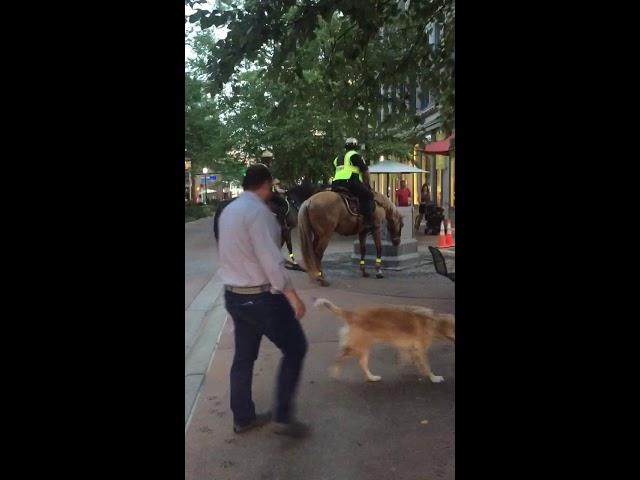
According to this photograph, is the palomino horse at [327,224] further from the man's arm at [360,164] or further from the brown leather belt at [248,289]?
the brown leather belt at [248,289]

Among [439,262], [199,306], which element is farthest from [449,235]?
[199,306]

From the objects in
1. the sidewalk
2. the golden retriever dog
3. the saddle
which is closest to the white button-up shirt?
the sidewalk

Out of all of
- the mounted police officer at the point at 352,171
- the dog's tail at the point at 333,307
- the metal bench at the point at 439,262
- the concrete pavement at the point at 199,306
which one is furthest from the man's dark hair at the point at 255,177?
the metal bench at the point at 439,262

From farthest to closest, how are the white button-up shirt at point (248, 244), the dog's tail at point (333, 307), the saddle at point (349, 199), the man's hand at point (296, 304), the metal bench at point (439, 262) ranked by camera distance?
the metal bench at point (439, 262) < the saddle at point (349, 199) < the dog's tail at point (333, 307) < the man's hand at point (296, 304) < the white button-up shirt at point (248, 244)

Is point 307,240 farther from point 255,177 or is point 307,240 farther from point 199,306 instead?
point 199,306

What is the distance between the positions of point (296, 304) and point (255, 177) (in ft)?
1.72

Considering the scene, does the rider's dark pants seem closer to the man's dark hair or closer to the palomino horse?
the palomino horse

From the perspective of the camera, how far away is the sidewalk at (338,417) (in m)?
A: 2.38

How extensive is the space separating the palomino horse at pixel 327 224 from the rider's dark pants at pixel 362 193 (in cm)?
3

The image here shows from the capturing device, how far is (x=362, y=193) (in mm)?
2688
